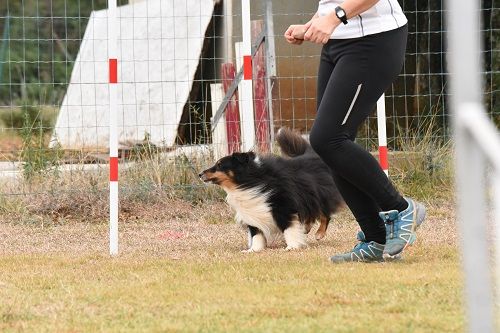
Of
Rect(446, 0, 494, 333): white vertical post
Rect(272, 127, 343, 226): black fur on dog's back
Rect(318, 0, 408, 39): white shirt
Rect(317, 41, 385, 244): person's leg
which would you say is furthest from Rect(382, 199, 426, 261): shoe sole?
Rect(446, 0, 494, 333): white vertical post

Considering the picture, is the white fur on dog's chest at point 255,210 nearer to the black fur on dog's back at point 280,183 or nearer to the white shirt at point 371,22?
the black fur on dog's back at point 280,183

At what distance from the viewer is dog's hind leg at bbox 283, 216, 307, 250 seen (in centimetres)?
637

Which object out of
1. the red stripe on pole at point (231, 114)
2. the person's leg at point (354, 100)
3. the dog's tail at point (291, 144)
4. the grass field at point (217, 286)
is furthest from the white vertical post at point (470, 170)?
the red stripe on pole at point (231, 114)

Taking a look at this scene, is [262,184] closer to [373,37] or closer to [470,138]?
[373,37]

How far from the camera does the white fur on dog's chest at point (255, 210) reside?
6.47m

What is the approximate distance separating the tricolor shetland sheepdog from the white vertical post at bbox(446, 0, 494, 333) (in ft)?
14.0

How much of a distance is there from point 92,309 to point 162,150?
4.79 meters

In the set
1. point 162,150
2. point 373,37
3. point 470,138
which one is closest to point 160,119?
point 162,150

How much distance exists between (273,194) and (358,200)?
4.85ft

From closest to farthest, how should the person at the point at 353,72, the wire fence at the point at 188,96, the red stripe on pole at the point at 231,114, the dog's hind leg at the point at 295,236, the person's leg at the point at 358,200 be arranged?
the person at the point at 353,72, the person's leg at the point at 358,200, the dog's hind leg at the point at 295,236, the wire fence at the point at 188,96, the red stripe on pole at the point at 231,114

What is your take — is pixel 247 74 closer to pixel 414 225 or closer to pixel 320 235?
pixel 320 235

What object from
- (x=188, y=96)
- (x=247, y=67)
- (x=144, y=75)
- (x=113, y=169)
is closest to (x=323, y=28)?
(x=113, y=169)

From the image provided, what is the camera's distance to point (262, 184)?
6.53m

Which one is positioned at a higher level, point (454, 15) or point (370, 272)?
point (454, 15)
